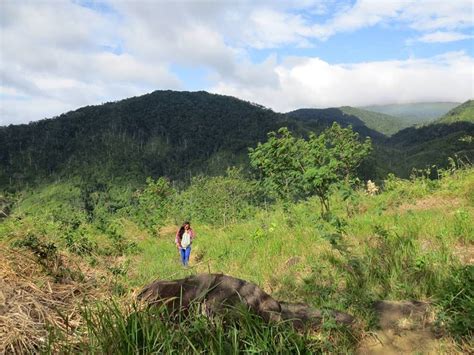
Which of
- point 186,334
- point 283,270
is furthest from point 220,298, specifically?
point 283,270

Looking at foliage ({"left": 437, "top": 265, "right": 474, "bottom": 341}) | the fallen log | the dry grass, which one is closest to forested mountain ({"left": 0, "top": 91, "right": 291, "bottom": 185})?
foliage ({"left": 437, "top": 265, "right": 474, "bottom": 341})

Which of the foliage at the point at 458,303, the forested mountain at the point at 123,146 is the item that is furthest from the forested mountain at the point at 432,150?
the foliage at the point at 458,303

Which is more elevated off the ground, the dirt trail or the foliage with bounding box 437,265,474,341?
the foliage with bounding box 437,265,474,341

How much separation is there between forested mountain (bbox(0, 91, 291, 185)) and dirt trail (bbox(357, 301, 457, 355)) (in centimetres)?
14269

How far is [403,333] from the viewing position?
3.32 metres

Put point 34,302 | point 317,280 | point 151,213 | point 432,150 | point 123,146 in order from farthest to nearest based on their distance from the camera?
point 123,146, point 432,150, point 151,213, point 317,280, point 34,302

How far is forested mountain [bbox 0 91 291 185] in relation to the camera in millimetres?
157000

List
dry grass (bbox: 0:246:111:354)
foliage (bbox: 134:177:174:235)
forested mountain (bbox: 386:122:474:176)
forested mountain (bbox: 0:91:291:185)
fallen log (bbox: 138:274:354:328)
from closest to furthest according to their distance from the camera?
dry grass (bbox: 0:246:111:354) → fallen log (bbox: 138:274:354:328) → foliage (bbox: 134:177:174:235) → forested mountain (bbox: 386:122:474:176) → forested mountain (bbox: 0:91:291:185)

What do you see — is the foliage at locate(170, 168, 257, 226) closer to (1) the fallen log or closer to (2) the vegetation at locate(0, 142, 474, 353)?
(2) the vegetation at locate(0, 142, 474, 353)

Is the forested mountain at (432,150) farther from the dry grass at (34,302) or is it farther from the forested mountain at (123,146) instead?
the dry grass at (34,302)

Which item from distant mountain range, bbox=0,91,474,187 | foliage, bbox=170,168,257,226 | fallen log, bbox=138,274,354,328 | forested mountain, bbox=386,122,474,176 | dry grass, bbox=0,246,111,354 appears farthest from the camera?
distant mountain range, bbox=0,91,474,187

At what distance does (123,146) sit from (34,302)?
18631cm

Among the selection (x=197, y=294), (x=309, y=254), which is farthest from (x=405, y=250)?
(x=197, y=294)

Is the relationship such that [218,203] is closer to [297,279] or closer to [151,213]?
[151,213]
